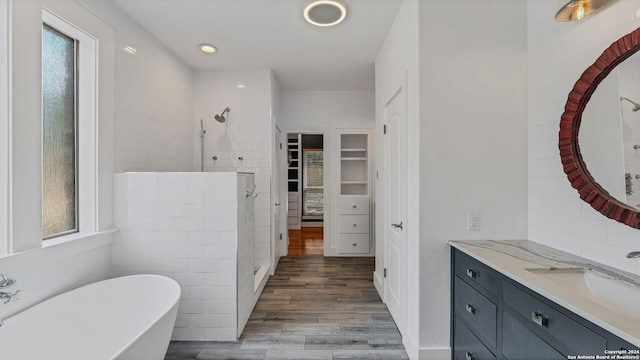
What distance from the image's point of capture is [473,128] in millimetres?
1819

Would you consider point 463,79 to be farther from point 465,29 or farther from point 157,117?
point 157,117

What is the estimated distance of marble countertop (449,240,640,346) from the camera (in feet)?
2.70

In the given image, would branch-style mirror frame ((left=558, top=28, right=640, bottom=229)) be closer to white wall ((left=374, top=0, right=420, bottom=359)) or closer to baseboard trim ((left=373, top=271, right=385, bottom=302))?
white wall ((left=374, top=0, right=420, bottom=359))

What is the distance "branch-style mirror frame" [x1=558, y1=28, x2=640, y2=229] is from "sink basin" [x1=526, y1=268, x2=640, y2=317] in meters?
0.27

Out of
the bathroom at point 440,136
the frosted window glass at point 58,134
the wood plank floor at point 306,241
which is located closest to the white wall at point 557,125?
the bathroom at point 440,136

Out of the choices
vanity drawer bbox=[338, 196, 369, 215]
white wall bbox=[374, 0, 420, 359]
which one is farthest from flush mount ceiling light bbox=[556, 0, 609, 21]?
vanity drawer bbox=[338, 196, 369, 215]

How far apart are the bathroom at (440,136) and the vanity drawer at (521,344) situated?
535 mm

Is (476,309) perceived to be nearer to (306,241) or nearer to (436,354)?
(436,354)

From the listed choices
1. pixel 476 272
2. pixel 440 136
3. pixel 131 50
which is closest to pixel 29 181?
pixel 131 50

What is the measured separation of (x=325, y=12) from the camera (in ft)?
7.01

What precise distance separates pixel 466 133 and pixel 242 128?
8.53 feet

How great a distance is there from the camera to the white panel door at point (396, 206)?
7.00 feet

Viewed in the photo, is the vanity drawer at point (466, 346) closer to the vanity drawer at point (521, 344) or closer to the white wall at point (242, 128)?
the vanity drawer at point (521, 344)

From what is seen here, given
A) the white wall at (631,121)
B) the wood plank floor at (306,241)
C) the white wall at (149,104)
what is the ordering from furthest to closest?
the wood plank floor at (306,241)
the white wall at (149,104)
the white wall at (631,121)
